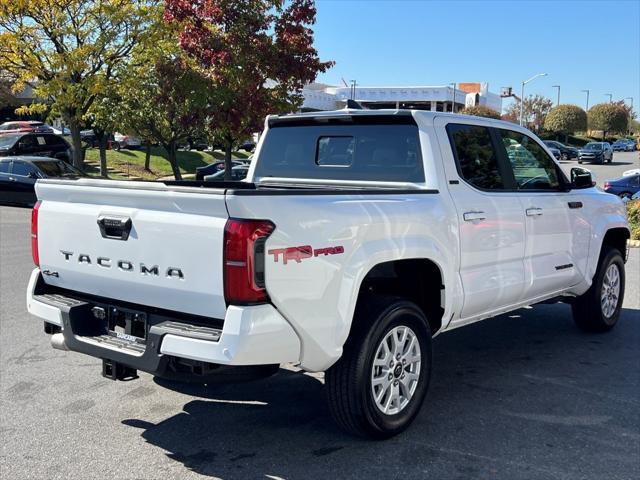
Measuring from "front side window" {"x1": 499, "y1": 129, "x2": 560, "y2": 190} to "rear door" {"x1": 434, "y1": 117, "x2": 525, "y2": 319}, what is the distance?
230mm

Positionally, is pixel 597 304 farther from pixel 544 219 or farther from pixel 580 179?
pixel 544 219

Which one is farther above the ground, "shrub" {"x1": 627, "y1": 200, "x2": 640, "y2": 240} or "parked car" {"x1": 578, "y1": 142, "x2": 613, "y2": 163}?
"parked car" {"x1": 578, "y1": 142, "x2": 613, "y2": 163}

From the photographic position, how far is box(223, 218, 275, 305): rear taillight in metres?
3.12

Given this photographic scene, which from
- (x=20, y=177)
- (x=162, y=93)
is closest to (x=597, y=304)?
→ (x=162, y=93)

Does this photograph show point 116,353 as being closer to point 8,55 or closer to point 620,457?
point 620,457

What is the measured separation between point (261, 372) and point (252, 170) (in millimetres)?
2568

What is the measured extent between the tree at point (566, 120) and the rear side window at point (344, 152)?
261 ft

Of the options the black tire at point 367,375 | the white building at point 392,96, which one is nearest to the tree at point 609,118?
the white building at point 392,96

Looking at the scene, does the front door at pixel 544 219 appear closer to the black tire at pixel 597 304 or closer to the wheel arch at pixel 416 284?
the black tire at pixel 597 304

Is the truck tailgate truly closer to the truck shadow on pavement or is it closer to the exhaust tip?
the exhaust tip

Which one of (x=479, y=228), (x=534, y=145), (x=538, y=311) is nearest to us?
(x=479, y=228)

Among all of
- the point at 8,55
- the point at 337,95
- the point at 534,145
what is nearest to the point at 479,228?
the point at 534,145

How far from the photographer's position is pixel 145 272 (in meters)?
3.48

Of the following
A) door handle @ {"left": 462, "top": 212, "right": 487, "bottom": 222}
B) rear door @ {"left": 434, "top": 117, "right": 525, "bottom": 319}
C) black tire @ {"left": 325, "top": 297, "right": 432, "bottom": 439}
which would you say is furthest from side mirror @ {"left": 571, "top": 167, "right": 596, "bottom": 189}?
black tire @ {"left": 325, "top": 297, "right": 432, "bottom": 439}
